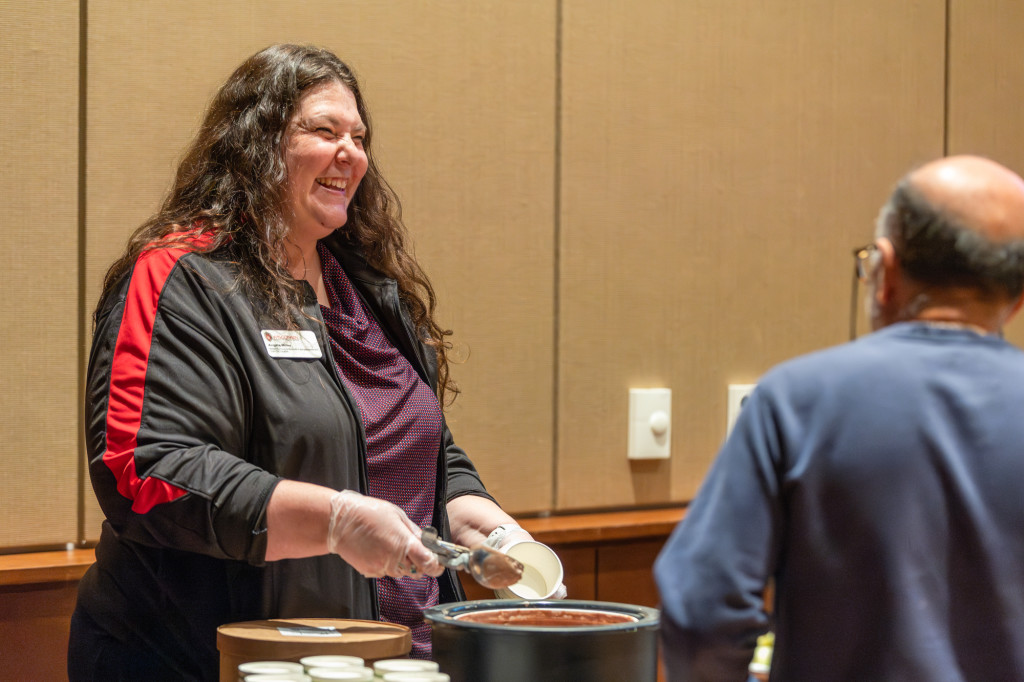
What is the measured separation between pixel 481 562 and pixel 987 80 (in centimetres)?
261

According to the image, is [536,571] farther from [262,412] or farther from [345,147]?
[345,147]

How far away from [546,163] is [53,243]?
1113 millimetres

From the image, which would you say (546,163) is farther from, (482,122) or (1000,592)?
(1000,592)

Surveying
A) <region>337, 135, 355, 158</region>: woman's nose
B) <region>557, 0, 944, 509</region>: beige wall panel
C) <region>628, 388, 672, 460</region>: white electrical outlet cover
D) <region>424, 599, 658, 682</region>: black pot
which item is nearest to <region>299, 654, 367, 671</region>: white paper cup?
<region>424, 599, 658, 682</region>: black pot

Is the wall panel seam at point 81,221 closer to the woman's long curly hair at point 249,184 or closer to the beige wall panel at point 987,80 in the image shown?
the woman's long curly hair at point 249,184

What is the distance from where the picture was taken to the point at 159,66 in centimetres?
224

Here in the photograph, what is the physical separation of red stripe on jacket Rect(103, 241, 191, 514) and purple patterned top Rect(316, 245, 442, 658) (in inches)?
11.8

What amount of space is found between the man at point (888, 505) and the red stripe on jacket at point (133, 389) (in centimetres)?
74

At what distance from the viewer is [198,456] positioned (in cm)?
150

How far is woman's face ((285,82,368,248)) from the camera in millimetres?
1842

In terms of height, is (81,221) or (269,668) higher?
(81,221)

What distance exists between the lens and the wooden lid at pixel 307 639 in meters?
1.33

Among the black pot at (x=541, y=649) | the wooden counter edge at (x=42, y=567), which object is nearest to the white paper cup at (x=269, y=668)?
the black pot at (x=541, y=649)

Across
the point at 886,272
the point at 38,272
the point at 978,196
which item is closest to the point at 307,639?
the point at 886,272
